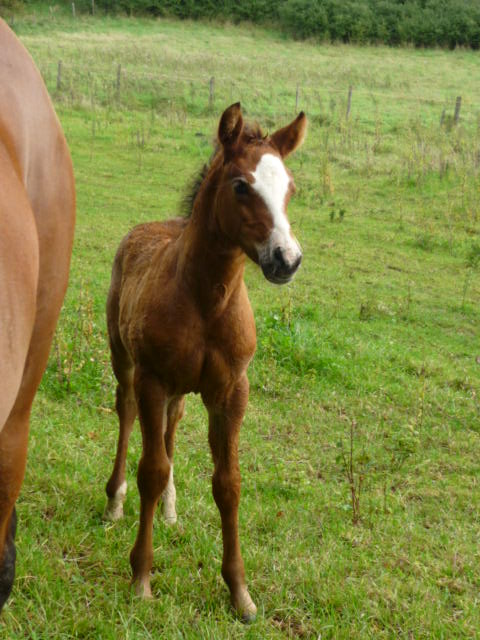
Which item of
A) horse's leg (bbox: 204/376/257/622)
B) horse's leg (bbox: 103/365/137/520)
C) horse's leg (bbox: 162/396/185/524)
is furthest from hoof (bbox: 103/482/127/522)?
horse's leg (bbox: 204/376/257/622)

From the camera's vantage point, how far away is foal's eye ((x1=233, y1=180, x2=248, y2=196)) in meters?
2.64

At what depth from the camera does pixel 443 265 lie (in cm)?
853

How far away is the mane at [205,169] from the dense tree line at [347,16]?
3349 cm

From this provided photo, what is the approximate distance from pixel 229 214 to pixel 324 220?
750 cm

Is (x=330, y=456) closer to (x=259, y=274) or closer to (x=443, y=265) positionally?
(x=259, y=274)

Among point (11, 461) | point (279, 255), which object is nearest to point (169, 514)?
point (279, 255)

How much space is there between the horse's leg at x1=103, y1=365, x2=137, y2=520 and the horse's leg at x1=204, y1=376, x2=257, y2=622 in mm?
712

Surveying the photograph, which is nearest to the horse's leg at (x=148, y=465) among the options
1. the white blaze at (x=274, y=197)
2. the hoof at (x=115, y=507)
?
the hoof at (x=115, y=507)

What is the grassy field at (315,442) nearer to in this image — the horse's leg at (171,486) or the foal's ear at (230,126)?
the horse's leg at (171,486)

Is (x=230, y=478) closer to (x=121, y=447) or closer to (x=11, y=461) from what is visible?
(x=121, y=447)

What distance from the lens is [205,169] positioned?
308 cm

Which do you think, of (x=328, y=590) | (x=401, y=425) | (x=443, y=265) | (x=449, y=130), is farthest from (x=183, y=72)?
(x=328, y=590)

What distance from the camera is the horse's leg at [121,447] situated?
3.44 metres

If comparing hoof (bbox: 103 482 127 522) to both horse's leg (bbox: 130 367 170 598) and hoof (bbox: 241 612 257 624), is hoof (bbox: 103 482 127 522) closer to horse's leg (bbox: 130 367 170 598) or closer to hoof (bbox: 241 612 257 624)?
horse's leg (bbox: 130 367 170 598)
